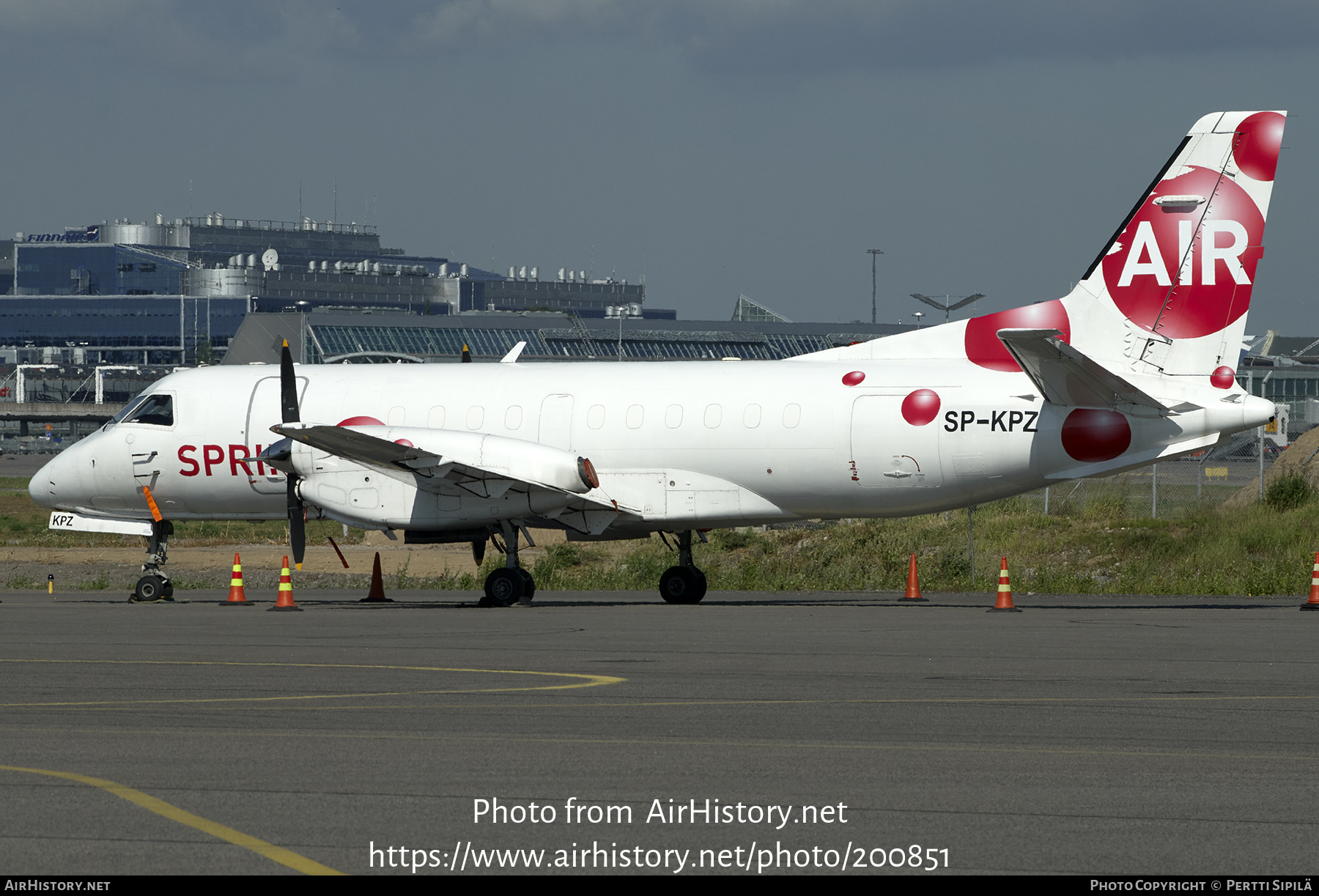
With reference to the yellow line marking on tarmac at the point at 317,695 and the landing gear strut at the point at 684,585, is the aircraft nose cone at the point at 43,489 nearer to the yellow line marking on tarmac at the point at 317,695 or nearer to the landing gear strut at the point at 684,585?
the landing gear strut at the point at 684,585

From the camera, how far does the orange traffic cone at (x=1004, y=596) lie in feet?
71.1

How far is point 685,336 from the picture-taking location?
124312 mm

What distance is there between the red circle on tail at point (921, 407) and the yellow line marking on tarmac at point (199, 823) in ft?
50.0

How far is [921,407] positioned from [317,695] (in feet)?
39.2

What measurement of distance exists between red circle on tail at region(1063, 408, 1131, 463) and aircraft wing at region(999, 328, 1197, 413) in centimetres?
14

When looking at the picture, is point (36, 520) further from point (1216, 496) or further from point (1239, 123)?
point (1239, 123)

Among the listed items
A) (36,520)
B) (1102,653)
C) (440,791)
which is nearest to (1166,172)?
(1102,653)

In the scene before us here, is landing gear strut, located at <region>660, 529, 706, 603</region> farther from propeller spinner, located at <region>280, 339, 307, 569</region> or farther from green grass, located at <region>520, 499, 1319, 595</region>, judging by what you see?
propeller spinner, located at <region>280, 339, 307, 569</region>

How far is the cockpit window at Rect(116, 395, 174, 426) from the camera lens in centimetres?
2572

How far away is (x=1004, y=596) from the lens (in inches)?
859

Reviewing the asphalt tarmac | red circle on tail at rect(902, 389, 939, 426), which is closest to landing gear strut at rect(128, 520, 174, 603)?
the asphalt tarmac

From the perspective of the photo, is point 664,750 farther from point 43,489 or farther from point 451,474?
point 43,489
